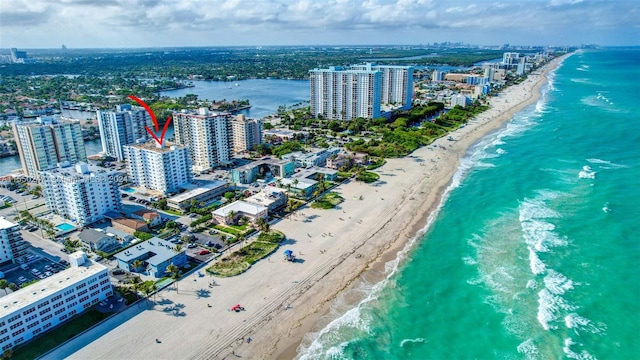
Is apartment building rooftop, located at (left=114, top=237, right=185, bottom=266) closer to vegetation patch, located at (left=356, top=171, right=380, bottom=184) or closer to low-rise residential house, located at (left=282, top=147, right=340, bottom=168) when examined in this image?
vegetation patch, located at (left=356, top=171, right=380, bottom=184)

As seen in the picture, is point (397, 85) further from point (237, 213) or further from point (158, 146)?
point (237, 213)

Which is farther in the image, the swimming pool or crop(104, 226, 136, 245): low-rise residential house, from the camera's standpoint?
the swimming pool

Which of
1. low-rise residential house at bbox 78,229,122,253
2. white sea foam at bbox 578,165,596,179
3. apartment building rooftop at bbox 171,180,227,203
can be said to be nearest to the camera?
low-rise residential house at bbox 78,229,122,253

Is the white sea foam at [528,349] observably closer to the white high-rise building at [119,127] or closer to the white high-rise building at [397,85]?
the white high-rise building at [119,127]

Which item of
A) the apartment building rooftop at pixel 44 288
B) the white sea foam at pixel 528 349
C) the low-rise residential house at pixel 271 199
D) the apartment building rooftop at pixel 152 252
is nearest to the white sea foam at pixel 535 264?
the white sea foam at pixel 528 349

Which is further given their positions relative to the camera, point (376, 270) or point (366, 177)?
point (366, 177)

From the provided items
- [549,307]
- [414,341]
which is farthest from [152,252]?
[549,307]

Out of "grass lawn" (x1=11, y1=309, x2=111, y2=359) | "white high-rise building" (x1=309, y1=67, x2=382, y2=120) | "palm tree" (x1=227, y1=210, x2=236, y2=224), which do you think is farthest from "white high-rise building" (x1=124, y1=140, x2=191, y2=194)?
"white high-rise building" (x1=309, y1=67, x2=382, y2=120)
